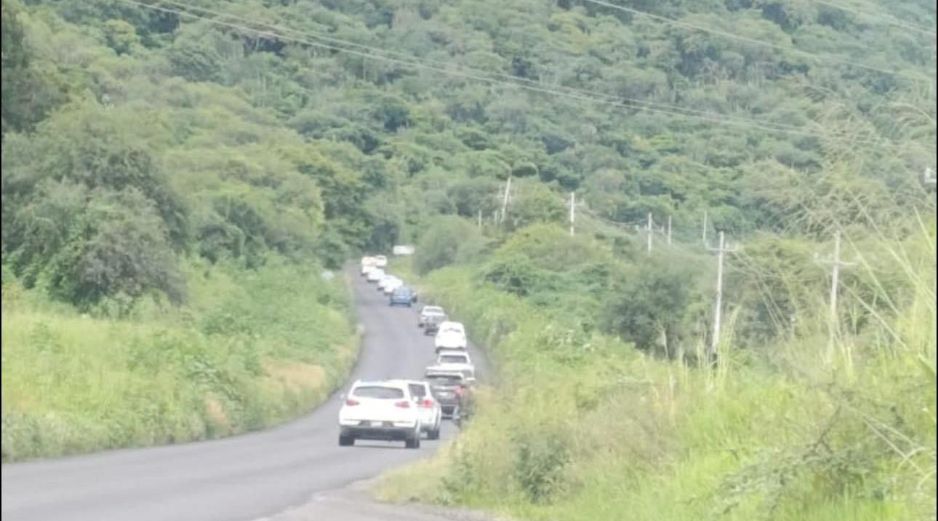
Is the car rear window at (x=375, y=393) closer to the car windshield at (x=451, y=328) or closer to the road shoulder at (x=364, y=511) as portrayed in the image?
the road shoulder at (x=364, y=511)

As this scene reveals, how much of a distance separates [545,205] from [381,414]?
115 ft

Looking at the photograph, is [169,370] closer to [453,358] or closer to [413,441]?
[413,441]

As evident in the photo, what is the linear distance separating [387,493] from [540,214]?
170ft

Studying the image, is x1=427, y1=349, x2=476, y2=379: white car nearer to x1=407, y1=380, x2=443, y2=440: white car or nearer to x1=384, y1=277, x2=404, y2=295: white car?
x1=407, y1=380, x2=443, y2=440: white car

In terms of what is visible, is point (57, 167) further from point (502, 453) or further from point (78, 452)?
point (502, 453)

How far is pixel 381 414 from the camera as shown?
35219 millimetres

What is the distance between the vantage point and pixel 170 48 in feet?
322

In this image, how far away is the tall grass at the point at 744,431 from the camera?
8.45 m

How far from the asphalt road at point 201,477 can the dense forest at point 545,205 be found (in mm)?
1058

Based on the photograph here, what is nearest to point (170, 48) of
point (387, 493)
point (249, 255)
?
point (249, 255)

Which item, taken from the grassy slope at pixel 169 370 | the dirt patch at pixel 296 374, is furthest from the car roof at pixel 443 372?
the dirt patch at pixel 296 374

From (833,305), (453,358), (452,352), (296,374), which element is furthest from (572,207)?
(833,305)

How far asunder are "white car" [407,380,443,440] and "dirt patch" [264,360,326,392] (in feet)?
40.6

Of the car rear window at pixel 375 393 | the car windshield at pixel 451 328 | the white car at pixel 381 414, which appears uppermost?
the car rear window at pixel 375 393
